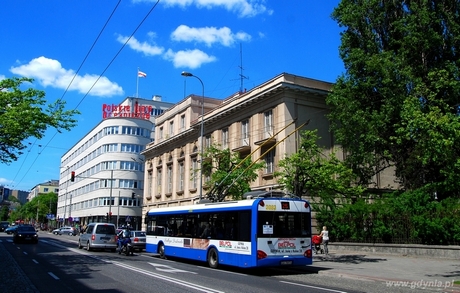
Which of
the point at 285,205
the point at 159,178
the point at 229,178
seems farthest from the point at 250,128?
the point at 159,178

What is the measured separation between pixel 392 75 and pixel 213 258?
59.2 feet

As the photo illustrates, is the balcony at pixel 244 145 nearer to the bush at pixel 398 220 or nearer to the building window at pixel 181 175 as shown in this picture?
the bush at pixel 398 220

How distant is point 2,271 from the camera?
15219mm

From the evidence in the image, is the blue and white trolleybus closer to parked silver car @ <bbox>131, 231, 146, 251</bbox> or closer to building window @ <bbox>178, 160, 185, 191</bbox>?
parked silver car @ <bbox>131, 231, 146, 251</bbox>

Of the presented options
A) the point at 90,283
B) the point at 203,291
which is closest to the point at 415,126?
the point at 203,291

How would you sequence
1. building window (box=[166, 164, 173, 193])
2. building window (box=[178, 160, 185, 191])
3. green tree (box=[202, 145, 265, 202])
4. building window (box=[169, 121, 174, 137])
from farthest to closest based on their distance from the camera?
building window (box=[169, 121, 174, 137]), building window (box=[166, 164, 173, 193]), building window (box=[178, 160, 185, 191]), green tree (box=[202, 145, 265, 202])

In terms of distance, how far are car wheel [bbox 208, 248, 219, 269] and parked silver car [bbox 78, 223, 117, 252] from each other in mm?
11179

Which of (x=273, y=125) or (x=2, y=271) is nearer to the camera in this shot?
(x=2, y=271)

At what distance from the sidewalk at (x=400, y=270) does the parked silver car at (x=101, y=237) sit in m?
13.3

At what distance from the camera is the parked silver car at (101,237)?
27203 mm

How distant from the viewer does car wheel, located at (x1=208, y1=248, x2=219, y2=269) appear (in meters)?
18.3

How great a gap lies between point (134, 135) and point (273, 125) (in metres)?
48.0

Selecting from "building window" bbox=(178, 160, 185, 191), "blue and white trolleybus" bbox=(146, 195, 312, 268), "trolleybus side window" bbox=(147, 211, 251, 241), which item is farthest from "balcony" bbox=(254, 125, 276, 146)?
"building window" bbox=(178, 160, 185, 191)

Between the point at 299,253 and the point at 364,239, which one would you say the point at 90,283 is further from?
the point at 364,239
